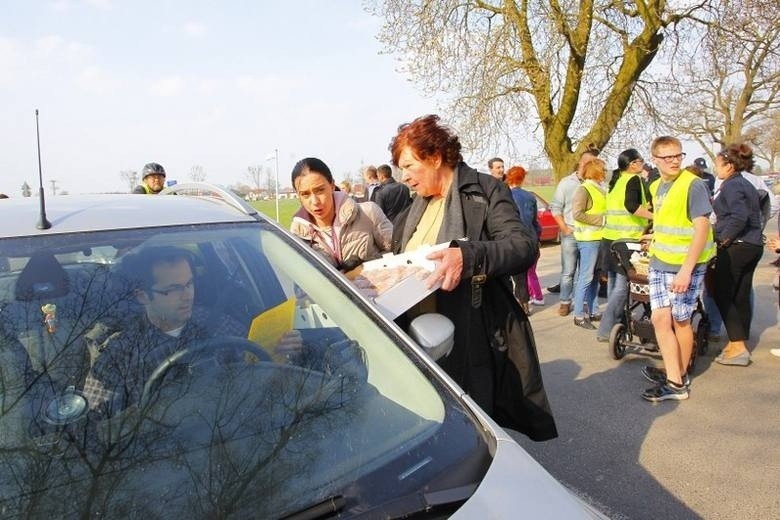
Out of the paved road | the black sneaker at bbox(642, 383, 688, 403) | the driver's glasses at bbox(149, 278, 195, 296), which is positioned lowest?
the paved road

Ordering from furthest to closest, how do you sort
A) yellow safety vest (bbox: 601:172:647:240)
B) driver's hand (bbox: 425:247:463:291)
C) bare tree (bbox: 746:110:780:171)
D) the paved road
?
bare tree (bbox: 746:110:780:171) → yellow safety vest (bbox: 601:172:647:240) → the paved road → driver's hand (bbox: 425:247:463:291)

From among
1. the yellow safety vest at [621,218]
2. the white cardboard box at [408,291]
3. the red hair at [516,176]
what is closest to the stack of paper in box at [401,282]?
the white cardboard box at [408,291]

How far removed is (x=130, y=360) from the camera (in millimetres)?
1666

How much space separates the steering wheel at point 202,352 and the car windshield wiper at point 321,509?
535 mm

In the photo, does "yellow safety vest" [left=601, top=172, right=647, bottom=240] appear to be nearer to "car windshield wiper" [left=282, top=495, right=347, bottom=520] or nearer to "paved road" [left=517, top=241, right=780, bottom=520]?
"paved road" [left=517, top=241, right=780, bottom=520]

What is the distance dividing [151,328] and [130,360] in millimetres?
129

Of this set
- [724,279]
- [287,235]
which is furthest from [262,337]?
[724,279]

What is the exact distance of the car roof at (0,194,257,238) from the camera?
2012mm

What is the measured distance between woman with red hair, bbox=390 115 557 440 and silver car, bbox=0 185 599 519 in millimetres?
373

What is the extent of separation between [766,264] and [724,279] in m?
6.34

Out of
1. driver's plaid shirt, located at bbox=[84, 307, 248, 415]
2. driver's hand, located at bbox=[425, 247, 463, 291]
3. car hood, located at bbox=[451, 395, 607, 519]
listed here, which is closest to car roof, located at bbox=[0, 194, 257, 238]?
driver's plaid shirt, located at bbox=[84, 307, 248, 415]

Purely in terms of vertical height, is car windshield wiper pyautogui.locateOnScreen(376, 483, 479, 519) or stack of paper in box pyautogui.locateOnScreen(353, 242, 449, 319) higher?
stack of paper in box pyautogui.locateOnScreen(353, 242, 449, 319)

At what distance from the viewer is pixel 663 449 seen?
→ 144 inches

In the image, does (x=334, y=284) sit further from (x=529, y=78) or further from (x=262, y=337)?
(x=529, y=78)
